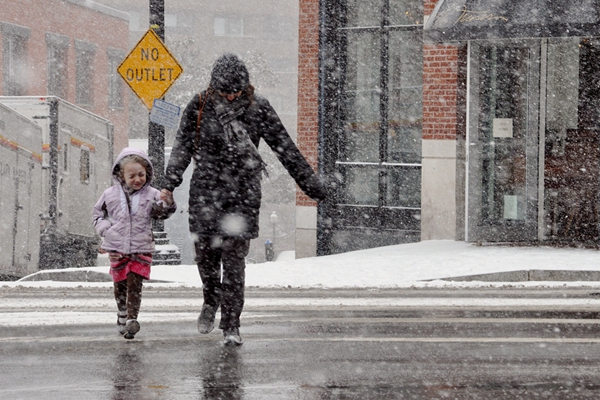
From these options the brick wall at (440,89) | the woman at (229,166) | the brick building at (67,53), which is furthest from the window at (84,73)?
the woman at (229,166)

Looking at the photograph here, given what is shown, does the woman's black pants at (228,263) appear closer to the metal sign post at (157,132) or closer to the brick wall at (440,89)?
the metal sign post at (157,132)

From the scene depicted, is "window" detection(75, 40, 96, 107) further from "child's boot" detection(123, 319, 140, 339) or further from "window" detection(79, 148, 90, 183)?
"child's boot" detection(123, 319, 140, 339)

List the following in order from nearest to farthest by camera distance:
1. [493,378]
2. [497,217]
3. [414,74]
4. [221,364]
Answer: [493,378], [221,364], [497,217], [414,74]

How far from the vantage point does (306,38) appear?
17.4 meters

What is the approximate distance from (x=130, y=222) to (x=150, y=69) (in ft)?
25.0

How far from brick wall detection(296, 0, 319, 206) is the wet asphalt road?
25.7 feet

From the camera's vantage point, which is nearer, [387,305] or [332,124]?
[387,305]

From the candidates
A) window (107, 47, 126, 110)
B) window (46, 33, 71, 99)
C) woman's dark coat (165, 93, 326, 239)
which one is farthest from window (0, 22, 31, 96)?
woman's dark coat (165, 93, 326, 239)

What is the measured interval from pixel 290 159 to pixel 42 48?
28.0 meters

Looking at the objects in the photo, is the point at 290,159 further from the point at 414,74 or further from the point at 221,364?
the point at 414,74

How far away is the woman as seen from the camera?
6.81 metres

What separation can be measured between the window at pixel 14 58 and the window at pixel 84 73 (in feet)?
10.8

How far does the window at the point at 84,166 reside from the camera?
20500 mm

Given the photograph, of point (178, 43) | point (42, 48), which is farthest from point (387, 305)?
point (178, 43)
